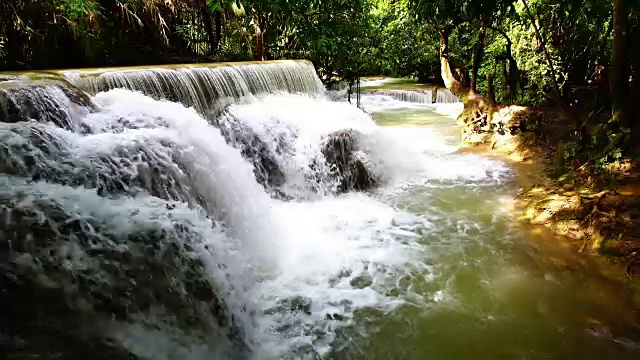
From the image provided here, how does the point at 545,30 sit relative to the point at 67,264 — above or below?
above

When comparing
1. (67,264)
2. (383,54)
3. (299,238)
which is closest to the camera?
(67,264)

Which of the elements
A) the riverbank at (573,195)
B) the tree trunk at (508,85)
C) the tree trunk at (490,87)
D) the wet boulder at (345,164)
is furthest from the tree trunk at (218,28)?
the riverbank at (573,195)

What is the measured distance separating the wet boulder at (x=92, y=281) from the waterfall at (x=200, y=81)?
3.16 m

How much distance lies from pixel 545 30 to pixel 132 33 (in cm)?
903

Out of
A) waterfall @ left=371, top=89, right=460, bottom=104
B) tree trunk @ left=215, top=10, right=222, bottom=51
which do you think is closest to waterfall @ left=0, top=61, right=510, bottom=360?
tree trunk @ left=215, top=10, right=222, bottom=51

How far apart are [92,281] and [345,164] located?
4648mm

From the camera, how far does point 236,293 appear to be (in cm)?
348

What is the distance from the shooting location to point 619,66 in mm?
5121

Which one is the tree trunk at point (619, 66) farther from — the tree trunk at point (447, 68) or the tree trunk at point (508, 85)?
the tree trunk at point (447, 68)

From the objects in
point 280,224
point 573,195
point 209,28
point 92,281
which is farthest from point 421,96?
point 92,281

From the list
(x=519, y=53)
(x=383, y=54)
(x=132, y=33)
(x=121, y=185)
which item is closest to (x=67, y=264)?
(x=121, y=185)

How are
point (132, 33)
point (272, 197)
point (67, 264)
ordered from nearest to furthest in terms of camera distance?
point (67, 264) → point (272, 197) → point (132, 33)

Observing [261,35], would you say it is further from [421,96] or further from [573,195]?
[573,195]

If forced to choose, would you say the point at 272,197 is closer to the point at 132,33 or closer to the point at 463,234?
the point at 463,234
